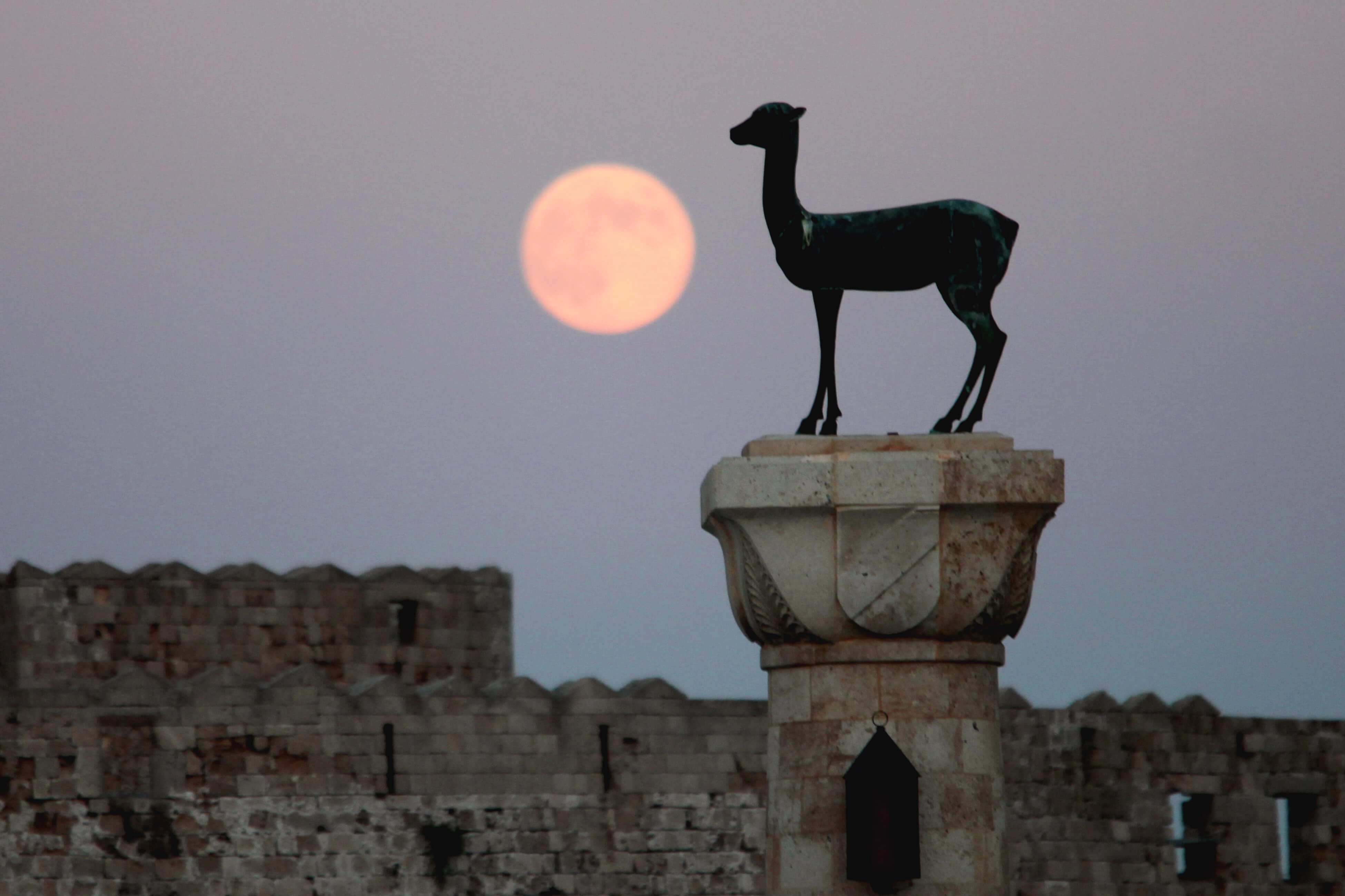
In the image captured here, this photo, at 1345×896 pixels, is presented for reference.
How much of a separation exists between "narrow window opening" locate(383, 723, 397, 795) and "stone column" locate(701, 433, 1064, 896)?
→ 37.0ft

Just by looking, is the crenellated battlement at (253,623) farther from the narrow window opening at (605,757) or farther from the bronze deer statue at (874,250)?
the bronze deer statue at (874,250)

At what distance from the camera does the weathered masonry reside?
68.5 ft

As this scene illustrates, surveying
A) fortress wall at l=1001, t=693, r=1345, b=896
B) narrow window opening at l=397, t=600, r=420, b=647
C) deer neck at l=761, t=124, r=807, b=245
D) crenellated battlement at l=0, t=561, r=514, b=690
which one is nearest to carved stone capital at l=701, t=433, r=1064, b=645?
deer neck at l=761, t=124, r=807, b=245

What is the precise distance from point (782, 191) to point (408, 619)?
565 inches

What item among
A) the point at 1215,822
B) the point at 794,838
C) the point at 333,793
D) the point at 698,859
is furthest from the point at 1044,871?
the point at 794,838

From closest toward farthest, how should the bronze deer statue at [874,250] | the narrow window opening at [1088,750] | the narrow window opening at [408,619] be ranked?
the bronze deer statue at [874,250] → the narrow window opening at [1088,750] → the narrow window opening at [408,619]

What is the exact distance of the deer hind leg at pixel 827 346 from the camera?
36.7 feet

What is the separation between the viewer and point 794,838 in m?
10.7

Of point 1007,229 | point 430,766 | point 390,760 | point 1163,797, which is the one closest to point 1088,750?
point 1163,797

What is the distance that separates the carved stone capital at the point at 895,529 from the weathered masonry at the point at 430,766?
7.91 metres

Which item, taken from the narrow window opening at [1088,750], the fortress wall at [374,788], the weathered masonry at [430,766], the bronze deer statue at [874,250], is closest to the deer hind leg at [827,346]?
the bronze deer statue at [874,250]

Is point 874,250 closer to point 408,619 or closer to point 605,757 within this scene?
point 605,757

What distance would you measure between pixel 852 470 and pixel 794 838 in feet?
5.23

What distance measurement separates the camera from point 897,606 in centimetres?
1062
